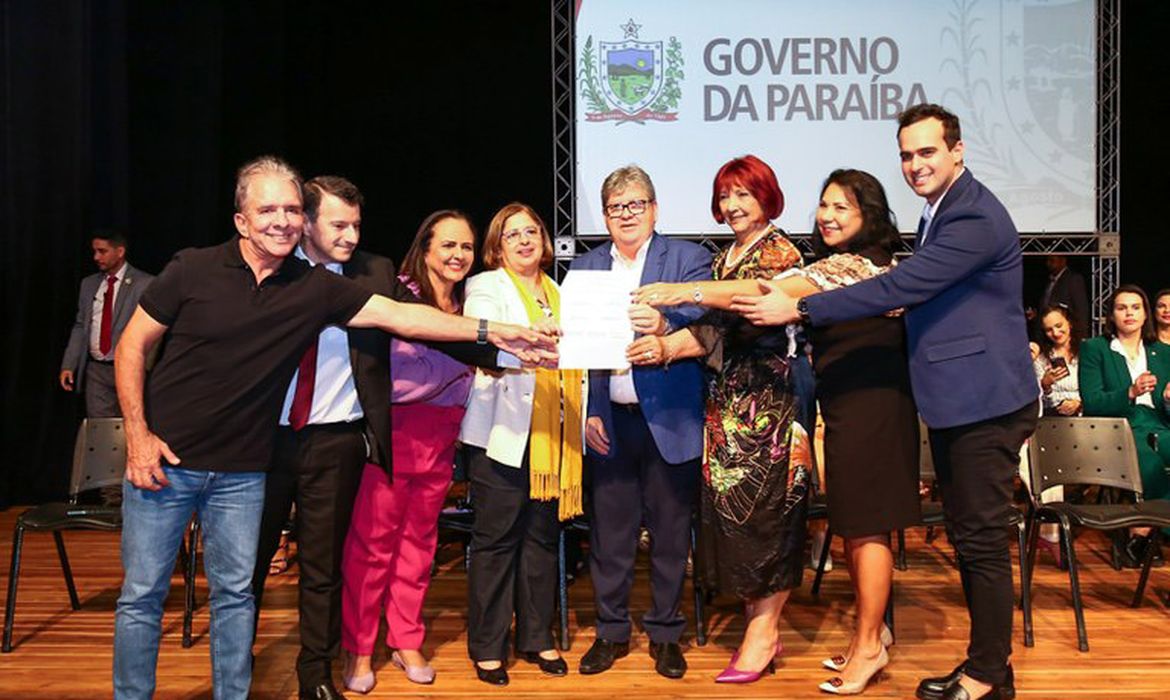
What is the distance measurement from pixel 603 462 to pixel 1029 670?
1.71m

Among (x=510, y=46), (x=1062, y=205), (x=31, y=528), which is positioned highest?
(x=510, y=46)

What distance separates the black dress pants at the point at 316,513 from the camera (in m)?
3.10

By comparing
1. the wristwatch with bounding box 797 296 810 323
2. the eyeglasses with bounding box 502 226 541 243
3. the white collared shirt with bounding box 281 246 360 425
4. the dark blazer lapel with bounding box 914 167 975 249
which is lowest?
the white collared shirt with bounding box 281 246 360 425

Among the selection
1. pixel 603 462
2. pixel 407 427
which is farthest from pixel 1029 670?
pixel 407 427

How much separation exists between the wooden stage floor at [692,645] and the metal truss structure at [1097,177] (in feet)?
10.3

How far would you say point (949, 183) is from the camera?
126 inches

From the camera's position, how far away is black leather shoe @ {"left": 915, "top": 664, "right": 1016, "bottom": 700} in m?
3.22

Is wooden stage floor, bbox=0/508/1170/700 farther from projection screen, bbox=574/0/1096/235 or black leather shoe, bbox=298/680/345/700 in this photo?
projection screen, bbox=574/0/1096/235

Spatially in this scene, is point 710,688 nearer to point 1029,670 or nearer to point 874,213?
point 1029,670

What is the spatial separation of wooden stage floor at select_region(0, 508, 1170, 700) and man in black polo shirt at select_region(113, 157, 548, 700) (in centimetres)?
82

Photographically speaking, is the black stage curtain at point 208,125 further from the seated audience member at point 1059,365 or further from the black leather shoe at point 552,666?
the black leather shoe at point 552,666

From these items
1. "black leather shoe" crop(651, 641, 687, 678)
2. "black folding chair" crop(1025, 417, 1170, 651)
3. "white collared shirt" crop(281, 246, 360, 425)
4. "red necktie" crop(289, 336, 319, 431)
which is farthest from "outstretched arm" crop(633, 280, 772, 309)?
"black folding chair" crop(1025, 417, 1170, 651)

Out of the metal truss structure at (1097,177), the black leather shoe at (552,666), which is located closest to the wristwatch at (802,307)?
the black leather shoe at (552,666)

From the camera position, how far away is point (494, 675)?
347cm
